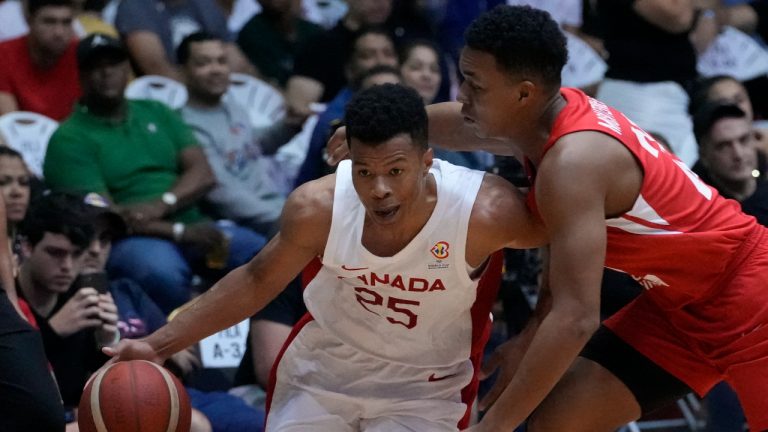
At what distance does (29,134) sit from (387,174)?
376 centimetres

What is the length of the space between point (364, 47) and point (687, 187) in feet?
13.3

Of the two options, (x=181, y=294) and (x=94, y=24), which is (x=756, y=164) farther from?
(x=94, y=24)

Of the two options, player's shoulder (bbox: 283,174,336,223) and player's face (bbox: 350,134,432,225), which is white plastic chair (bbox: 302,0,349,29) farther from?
player's face (bbox: 350,134,432,225)

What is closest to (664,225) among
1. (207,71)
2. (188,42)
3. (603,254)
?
(603,254)

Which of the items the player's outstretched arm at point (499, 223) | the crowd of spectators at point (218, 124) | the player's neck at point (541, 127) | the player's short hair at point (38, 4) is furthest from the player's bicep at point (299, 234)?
the player's short hair at point (38, 4)

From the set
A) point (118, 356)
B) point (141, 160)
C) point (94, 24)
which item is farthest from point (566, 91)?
point (94, 24)

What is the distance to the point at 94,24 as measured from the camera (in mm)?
8039

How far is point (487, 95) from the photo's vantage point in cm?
408

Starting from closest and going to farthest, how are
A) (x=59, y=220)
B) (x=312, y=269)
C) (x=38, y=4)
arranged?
1. (x=312, y=269)
2. (x=59, y=220)
3. (x=38, y=4)

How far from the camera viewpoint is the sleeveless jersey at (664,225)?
411cm

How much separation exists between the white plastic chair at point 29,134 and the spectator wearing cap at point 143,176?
29 cm

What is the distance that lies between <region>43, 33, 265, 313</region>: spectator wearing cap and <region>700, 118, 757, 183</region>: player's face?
2400mm

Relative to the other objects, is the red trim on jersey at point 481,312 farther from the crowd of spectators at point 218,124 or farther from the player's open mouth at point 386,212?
the crowd of spectators at point 218,124

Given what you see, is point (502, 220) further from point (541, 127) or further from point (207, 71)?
point (207, 71)
